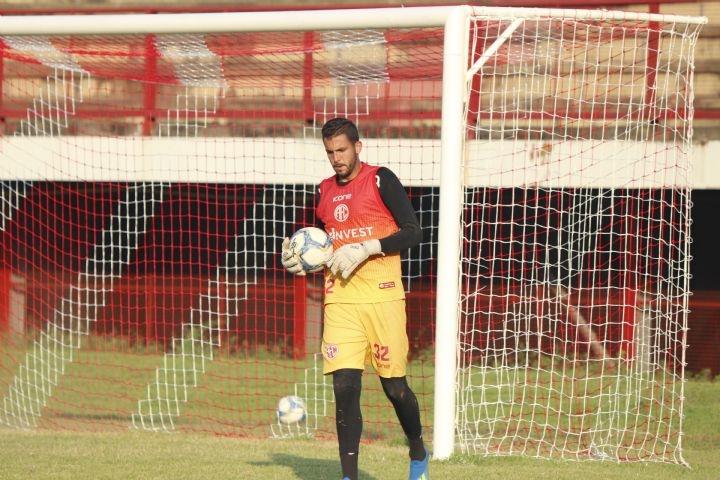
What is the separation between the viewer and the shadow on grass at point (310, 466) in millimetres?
6750

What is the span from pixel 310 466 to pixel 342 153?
2325mm

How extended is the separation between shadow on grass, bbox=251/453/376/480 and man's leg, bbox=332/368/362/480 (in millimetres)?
921

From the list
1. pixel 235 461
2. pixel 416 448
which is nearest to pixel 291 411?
pixel 235 461

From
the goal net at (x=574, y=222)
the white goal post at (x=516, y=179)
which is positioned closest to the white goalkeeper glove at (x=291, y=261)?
the white goal post at (x=516, y=179)

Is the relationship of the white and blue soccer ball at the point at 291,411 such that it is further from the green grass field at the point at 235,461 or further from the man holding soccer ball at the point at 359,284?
the man holding soccer ball at the point at 359,284

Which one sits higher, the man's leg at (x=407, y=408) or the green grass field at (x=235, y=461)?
the man's leg at (x=407, y=408)

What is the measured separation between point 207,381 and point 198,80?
378 cm

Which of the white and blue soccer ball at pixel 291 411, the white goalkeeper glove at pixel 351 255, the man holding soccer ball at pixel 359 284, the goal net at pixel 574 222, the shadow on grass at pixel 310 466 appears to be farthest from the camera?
the white and blue soccer ball at pixel 291 411

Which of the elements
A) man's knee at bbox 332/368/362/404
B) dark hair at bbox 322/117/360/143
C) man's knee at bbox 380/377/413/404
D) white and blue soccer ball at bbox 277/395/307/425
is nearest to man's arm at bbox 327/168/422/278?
dark hair at bbox 322/117/360/143

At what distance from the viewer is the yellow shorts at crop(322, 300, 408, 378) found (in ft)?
19.2

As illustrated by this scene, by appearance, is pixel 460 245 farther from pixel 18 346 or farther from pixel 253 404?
pixel 18 346

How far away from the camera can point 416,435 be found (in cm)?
606

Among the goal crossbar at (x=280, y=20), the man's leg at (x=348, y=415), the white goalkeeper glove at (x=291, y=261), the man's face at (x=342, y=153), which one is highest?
the goal crossbar at (x=280, y=20)

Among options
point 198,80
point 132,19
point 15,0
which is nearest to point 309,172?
point 198,80
